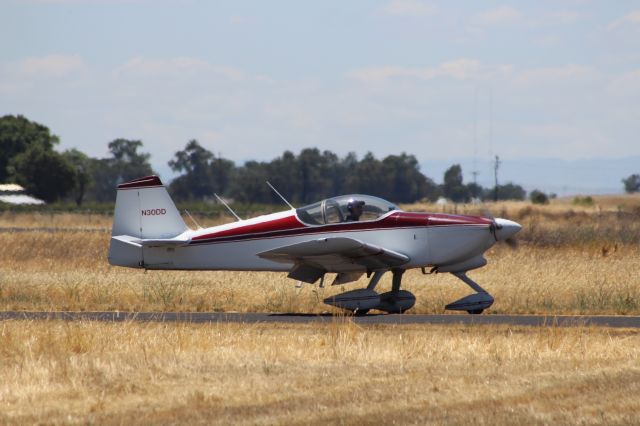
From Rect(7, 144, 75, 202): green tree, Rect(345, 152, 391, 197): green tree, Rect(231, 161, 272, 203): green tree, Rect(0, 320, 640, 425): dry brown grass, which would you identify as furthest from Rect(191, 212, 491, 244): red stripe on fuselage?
Rect(345, 152, 391, 197): green tree

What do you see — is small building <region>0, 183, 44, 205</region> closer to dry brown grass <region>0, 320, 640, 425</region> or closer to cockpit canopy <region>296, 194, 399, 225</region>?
cockpit canopy <region>296, 194, 399, 225</region>

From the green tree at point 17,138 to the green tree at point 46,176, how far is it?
2774 mm

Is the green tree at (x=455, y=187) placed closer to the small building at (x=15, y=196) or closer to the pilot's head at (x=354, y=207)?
the small building at (x=15, y=196)

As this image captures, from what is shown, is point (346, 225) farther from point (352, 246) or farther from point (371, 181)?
point (371, 181)

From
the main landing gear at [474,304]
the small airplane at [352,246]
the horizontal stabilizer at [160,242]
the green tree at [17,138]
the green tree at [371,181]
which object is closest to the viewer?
the main landing gear at [474,304]

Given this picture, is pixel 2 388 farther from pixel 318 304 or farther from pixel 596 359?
pixel 318 304

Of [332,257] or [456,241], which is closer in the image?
[332,257]

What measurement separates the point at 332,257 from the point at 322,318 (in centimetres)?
123

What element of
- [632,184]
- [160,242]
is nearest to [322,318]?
[160,242]

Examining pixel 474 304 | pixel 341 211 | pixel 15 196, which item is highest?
pixel 15 196

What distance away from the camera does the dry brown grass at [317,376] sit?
958 cm

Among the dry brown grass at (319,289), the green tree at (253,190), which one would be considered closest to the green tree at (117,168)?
the green tree at (253,190)

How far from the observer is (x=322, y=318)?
17453mm

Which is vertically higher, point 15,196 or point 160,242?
point 15,196
